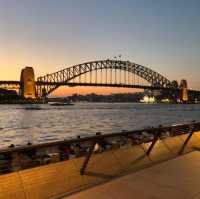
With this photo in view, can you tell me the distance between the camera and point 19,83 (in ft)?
363

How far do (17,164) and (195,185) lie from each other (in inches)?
94.2

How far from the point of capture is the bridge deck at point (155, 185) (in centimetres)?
458

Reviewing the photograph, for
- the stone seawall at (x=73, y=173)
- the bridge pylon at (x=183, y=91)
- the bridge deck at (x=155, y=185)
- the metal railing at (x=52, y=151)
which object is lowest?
the bridge deck at (x=155, y=185)

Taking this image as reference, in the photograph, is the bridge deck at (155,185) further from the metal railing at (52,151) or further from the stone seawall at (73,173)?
the metal railing at (52,151)

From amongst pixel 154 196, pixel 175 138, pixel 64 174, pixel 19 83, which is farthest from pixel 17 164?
pixel 19 83

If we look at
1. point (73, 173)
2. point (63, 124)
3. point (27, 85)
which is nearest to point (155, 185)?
point (73, 173)

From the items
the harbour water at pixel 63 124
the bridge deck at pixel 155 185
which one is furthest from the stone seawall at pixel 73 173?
the harbour water at pixel 63 124

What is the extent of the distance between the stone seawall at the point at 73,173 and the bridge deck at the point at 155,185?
0.31 metres

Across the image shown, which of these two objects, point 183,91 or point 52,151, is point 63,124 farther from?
point 183,91

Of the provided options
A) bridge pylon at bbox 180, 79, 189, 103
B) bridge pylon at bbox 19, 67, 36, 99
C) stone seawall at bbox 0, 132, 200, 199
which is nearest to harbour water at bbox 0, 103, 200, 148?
stone seawall at bbox 0, 132, 200, 199

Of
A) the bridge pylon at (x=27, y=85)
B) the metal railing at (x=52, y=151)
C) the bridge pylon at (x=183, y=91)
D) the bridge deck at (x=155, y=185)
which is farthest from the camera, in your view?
the bridge pylon at (x=183, y=91)

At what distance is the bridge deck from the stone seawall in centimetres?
31

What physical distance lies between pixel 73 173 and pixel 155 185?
1.15 m

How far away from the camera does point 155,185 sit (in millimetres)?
5043
